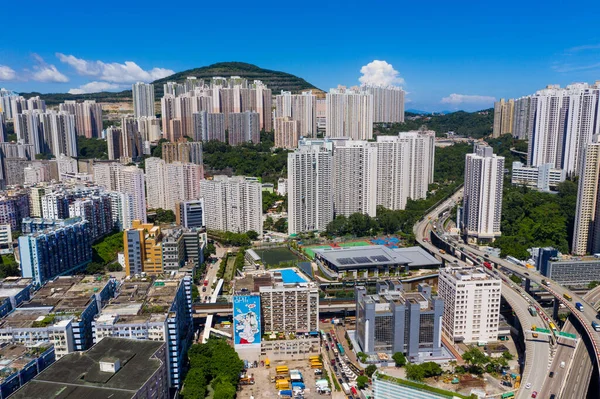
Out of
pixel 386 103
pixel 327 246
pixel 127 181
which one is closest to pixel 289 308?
pixel 327 246

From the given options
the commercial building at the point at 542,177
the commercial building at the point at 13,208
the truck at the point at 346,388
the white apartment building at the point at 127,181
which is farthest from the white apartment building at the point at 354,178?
the commercial building at the point at 13,208

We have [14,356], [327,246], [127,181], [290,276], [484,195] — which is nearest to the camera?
[14,356]

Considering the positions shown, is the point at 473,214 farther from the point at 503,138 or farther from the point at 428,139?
the point at 503,138

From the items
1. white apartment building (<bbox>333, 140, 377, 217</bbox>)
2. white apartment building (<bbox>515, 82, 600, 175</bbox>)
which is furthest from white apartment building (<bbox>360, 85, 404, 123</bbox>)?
white apartment building (<bbox>333, 140, 377, 217</bbox>)

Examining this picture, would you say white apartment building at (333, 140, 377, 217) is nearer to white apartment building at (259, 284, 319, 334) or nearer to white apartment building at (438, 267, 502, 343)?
white apartment building at (438, 267, 502, 343)

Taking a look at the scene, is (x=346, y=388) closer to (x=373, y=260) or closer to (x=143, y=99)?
(x=373, y=260)

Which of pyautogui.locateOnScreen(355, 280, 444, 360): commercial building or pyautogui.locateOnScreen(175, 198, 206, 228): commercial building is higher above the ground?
pyautogui.locateOnScreen(175, 198, 206, 228): commercial building

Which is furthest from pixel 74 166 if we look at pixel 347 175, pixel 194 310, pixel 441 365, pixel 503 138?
pixel 503 138
